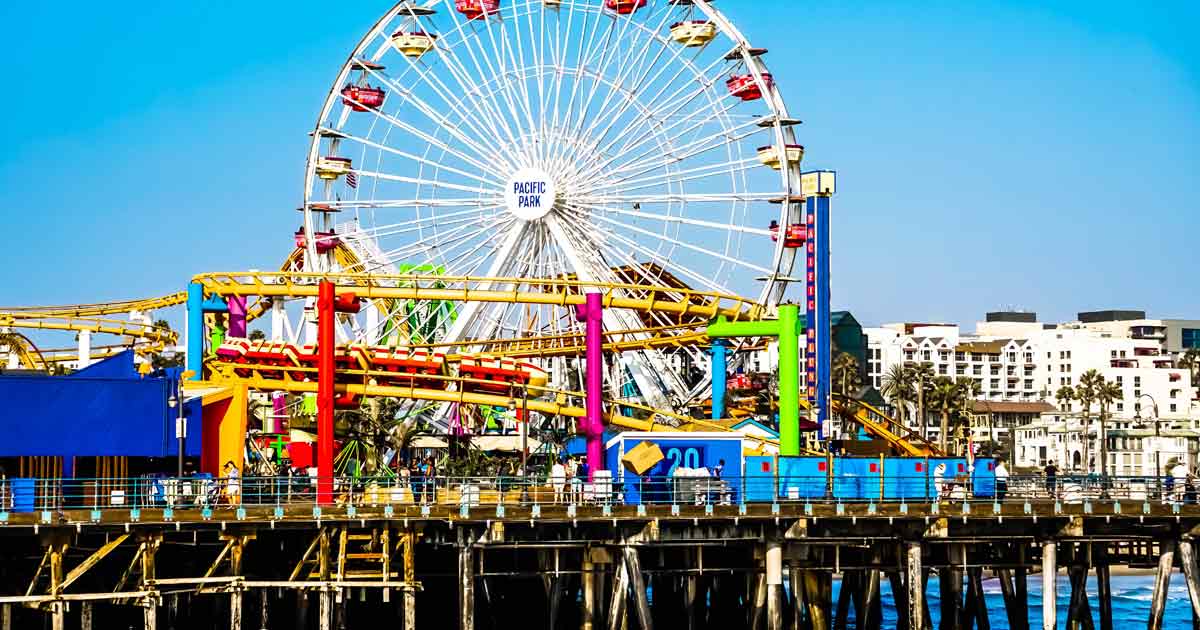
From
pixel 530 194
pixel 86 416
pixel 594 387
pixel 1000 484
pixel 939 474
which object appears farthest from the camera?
pixel 530 194

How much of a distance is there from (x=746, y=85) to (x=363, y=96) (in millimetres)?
19288

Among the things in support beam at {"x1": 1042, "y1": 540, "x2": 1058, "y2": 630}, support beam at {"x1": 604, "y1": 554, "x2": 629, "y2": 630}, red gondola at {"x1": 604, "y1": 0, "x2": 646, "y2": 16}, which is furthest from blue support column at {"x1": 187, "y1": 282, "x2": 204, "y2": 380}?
support beam at {"x1": 1042, "y1": 540, "x2": 1058, "y2": 630}

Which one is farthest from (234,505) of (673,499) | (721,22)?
(721,22)

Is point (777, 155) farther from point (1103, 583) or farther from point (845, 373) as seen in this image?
point (845, 373)

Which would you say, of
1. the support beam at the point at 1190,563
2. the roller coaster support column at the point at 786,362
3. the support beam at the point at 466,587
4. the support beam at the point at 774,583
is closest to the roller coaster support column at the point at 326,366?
the support beam at the point at 466,587

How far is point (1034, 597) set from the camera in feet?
322

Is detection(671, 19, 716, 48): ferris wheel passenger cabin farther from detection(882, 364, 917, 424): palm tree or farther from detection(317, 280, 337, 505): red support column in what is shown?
detection(882, 364, 917, 424): palm tree

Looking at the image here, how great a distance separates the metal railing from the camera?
2248 inches

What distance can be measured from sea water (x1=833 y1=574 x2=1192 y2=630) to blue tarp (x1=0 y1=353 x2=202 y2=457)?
3354 centimetres

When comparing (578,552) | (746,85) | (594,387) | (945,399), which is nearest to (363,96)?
(746,85)

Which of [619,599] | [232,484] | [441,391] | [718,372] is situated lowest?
[619,599]

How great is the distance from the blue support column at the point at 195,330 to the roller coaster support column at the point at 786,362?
65.6 feet

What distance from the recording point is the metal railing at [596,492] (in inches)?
2248

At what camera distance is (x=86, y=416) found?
63750 millimetres
